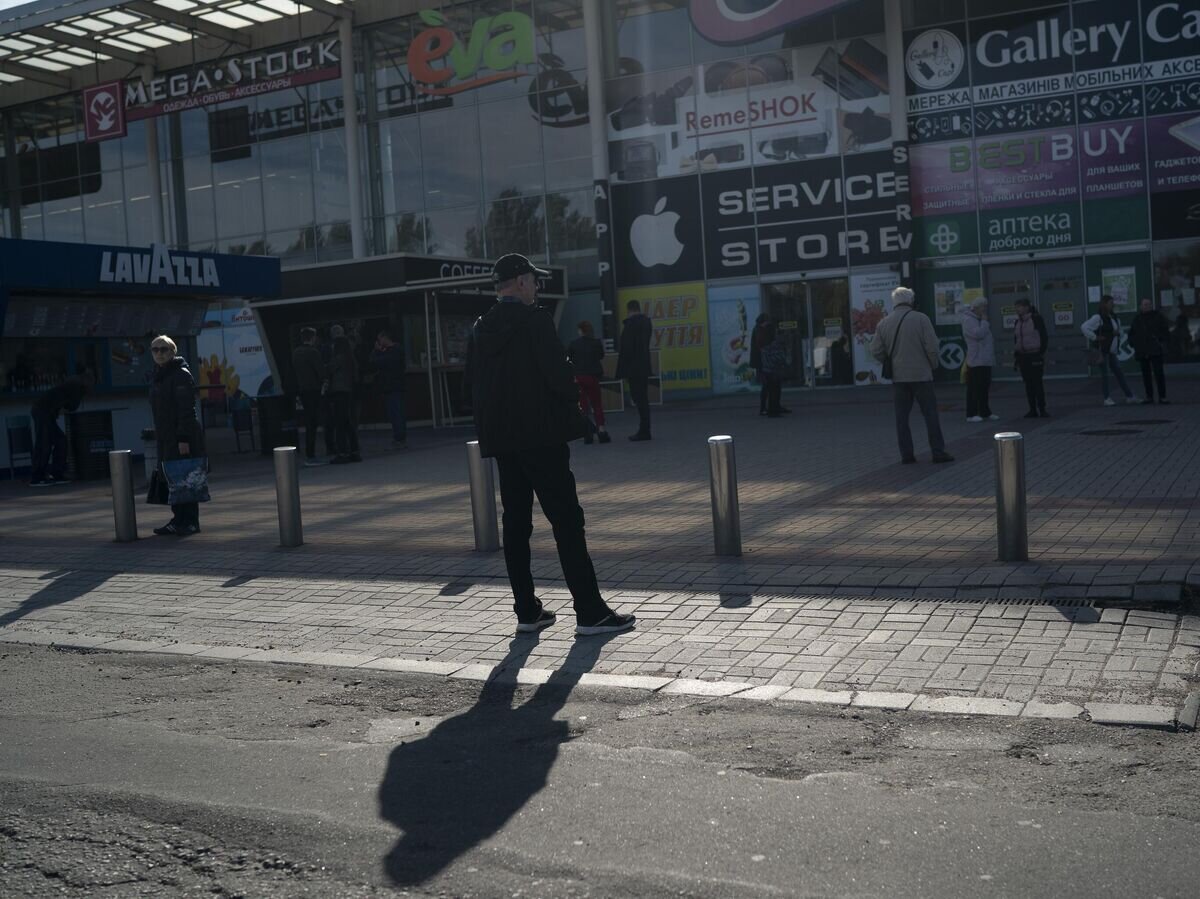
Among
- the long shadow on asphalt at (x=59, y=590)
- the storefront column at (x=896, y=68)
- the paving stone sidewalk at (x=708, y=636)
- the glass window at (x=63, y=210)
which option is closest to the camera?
the paving stone sidewalk at (x=708, y=636)

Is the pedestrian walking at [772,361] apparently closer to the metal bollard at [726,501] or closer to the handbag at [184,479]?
the handbag at [184,479]

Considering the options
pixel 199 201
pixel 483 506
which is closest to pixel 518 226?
pixel 199 201

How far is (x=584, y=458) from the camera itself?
1598 centimetres

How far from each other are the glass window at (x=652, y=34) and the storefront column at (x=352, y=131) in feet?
25.0

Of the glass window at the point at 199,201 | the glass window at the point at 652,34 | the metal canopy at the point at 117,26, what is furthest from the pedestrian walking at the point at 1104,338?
the glass window at the point at 199,201

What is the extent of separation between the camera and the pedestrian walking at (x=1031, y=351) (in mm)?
17453

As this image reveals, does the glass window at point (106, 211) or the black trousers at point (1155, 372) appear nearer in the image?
the black trousers at point (1155, 372)

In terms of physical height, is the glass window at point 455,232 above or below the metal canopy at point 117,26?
below

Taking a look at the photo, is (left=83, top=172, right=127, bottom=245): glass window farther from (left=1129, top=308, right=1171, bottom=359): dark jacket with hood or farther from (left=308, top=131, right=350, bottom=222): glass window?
(left=1129, top=308, right=1171, bottom=359): dark jacket with hood

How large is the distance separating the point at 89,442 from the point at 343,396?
3.83 meters

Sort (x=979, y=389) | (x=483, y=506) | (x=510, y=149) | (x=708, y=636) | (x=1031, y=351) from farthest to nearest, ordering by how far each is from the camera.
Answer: (x=510, y=149) → (x=1031, y=351) → (x=979, y=389) → (x=483, y=506) → (x=708, y=636)

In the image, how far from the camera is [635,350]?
57.5 feet

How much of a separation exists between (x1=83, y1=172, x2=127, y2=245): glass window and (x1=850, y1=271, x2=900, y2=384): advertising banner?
2332cm

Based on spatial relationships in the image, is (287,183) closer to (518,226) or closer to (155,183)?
(155,183)
